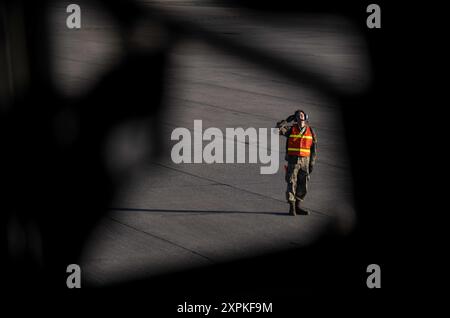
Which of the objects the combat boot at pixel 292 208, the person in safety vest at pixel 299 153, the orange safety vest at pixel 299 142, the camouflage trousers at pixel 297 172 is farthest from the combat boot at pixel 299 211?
the orange safety vest at pixel 299 142

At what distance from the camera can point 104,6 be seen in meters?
1.49

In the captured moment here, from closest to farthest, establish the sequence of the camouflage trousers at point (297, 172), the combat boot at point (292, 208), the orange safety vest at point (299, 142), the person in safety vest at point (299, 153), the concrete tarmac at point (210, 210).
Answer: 1. the concrete tarmac at point (210, 210)
2. the person in safety vest at point (299, 153)
3. the orange safety vest at point (299, 142)
4. the camouflage trousers at point (297, 172)
5. the combat boot at point (292, 208)

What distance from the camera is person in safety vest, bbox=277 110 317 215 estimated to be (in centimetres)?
534

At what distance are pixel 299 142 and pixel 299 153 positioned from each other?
0.95 ft

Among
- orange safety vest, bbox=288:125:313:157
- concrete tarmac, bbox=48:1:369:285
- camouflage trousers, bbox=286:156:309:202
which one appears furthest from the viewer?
camouflage trousers, bbox=286:156:309:202

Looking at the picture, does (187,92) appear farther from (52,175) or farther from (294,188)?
(52,175)

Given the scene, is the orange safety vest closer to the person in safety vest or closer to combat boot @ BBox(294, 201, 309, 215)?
the person in safety vest

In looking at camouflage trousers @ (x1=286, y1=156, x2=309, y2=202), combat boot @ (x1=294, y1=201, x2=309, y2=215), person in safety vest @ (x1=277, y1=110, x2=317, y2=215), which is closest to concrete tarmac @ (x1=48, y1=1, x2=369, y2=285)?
combat boot @ (x1=294, y1=201, x2=309, y2=215)

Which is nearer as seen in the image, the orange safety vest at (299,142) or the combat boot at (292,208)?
the orange safety vest at (299,142)

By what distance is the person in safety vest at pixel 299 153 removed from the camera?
210 inches

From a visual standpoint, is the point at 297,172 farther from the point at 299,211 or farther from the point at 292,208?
the point at 299,211

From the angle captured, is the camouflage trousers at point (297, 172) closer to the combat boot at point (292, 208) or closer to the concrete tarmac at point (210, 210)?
the concrete tarmac at point (210, 210)

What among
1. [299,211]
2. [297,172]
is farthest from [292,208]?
[297,172]

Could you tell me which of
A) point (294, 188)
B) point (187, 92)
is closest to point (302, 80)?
point (294, 188)
